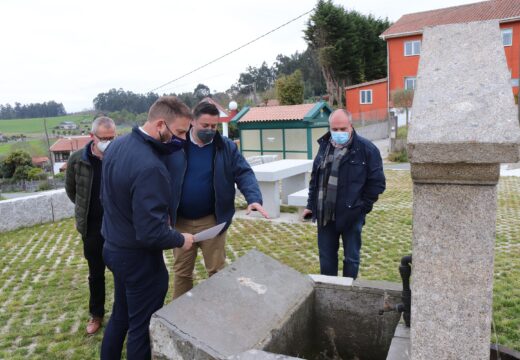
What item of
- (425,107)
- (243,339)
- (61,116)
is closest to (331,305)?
(243,339)

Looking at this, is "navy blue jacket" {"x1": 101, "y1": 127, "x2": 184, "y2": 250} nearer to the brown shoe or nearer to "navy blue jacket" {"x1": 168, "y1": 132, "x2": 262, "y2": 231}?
"navy blue jacket" {"x1": 168, "y1": 132, "x2": 262, "y2": 231}

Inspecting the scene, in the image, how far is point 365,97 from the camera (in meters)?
32.4

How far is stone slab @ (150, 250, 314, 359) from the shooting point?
2.10 metres

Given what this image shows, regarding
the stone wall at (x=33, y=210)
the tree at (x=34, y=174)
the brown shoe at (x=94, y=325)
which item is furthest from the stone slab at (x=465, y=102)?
the tree at (x=34, y=174)

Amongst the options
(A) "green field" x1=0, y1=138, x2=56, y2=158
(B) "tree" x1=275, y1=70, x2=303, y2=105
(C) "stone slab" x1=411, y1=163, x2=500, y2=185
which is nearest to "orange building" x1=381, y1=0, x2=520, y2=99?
(B) "tree" x1=275, y1=70, x2=303, y2=105

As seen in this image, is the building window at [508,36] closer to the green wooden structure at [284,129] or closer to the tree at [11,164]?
the green wooden structure at [284,129]

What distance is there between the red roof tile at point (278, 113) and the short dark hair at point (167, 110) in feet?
48.4

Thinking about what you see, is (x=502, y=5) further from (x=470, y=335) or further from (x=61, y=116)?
(x=61, y=116)

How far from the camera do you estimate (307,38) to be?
37875 millimetres

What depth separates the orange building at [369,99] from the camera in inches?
1225

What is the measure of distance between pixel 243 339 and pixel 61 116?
212 ft

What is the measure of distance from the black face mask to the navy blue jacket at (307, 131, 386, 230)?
107cm

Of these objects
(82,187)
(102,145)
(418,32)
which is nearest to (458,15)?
(418,32)

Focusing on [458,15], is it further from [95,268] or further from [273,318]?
[273,318]
